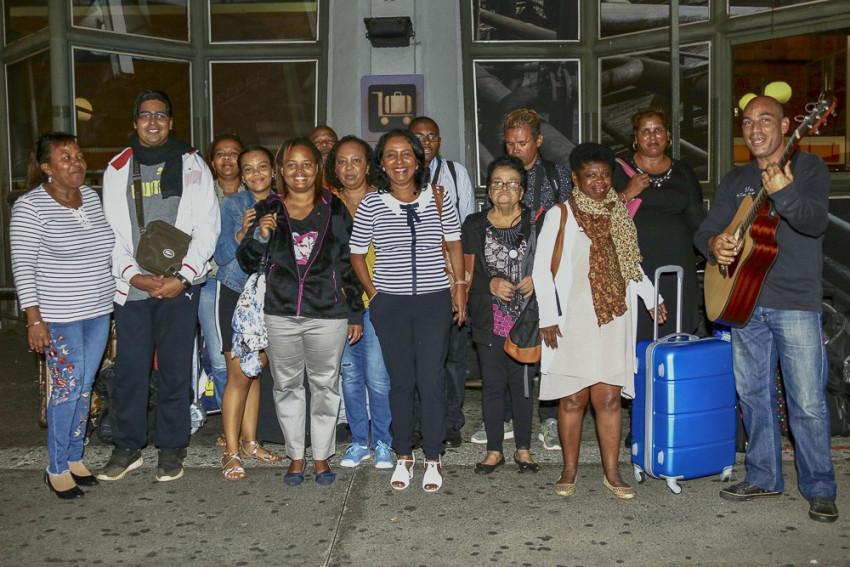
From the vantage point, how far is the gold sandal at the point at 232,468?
17.4ft

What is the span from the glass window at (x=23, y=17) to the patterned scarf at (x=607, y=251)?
22.7 ft

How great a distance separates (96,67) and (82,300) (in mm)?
4921

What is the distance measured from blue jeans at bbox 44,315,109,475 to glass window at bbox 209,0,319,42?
5.10m

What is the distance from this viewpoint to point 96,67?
9172mm

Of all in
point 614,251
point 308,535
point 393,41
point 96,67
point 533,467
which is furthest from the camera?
point 96,67

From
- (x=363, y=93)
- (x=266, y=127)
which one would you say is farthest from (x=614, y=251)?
(x=266, y=127)

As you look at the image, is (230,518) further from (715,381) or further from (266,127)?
(266,127)

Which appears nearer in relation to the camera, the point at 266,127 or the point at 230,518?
the point at 230,518

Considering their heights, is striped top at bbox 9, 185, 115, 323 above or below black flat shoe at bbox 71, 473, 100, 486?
above

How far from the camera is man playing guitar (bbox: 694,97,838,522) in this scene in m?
4.50

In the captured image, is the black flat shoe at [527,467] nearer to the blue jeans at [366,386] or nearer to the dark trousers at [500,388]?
the dark trousers at [500,388]

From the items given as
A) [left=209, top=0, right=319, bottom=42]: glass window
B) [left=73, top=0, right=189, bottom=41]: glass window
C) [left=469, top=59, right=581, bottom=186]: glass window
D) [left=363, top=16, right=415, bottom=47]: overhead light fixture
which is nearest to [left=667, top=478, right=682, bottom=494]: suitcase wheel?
[left=469, top=59, right=581, bottom=186]: glass window

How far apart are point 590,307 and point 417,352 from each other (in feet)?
3.36

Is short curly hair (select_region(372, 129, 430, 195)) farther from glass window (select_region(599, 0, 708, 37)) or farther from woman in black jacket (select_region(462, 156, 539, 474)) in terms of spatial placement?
glass window (select_region(599, 0, 708, 37))
